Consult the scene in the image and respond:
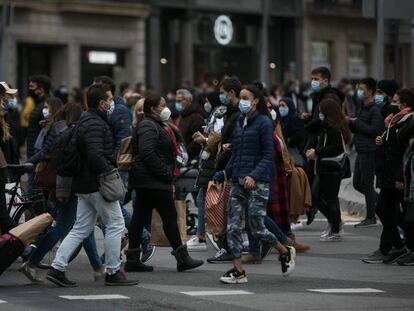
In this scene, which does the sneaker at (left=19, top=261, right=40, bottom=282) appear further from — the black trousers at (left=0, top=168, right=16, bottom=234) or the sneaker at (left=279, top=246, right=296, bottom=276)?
the sneaker at (left=279, top=246, right=296, bottom=276)

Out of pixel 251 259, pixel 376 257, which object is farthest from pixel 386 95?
pixel 251 259

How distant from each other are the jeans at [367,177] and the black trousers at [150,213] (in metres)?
5.06

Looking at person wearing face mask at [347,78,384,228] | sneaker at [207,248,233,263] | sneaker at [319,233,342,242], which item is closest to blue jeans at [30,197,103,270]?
sneaker at [207,248,233,263]

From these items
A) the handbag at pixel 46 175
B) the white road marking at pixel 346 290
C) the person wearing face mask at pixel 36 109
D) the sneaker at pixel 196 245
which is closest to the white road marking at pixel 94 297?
the white road marking at pixel 346 290

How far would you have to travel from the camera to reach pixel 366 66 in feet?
181

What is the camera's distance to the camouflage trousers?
12273 mm

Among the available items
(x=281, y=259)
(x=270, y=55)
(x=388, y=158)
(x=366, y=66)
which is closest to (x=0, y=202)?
(x=281, y=259)

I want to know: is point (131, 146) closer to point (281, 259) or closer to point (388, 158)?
point (281, 259)

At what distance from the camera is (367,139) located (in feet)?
57.3

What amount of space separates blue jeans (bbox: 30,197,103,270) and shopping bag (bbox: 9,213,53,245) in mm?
451

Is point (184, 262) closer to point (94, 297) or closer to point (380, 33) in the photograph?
point (94, 297)

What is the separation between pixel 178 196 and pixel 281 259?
135 inches

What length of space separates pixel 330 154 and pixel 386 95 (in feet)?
3.56

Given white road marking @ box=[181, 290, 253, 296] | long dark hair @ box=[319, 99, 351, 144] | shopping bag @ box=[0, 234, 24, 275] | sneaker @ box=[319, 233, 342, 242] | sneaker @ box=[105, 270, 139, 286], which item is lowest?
white road marking @ box=[181, 290, 253, 296]
